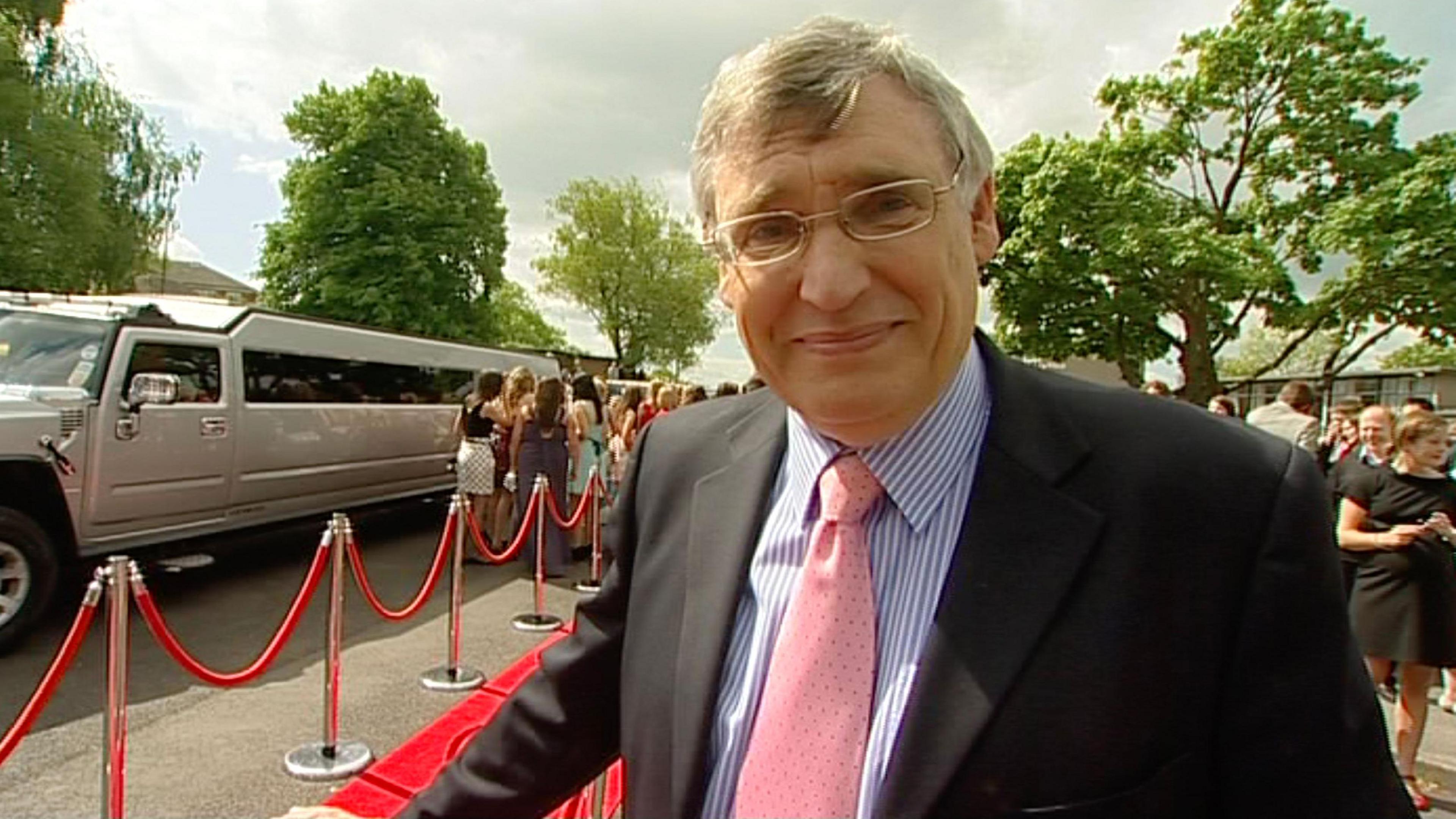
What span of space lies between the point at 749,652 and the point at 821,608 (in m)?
0.14

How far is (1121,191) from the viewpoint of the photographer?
65.4ft

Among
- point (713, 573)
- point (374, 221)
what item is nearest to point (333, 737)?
point (713, 573)

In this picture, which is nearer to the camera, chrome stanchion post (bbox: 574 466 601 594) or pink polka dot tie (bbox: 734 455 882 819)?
pink polka dot tie (bbox: 734 455 882 819)

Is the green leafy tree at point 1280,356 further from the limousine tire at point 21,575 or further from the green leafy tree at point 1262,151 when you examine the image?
the limousine tire at point 21,575

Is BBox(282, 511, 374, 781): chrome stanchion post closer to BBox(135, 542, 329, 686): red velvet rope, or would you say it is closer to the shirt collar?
BBox(135, 542, 329, 686): red velvet rope

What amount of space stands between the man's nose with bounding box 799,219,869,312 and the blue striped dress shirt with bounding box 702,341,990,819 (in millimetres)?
217

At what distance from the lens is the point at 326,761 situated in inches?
158

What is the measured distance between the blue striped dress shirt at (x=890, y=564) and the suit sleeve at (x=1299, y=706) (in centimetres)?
33

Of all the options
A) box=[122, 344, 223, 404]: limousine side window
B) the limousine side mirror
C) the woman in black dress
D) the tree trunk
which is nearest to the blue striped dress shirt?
the woman in black dress

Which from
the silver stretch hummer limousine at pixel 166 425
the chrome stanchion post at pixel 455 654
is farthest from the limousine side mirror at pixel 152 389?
the chrome stanchion post at pixel 455 654

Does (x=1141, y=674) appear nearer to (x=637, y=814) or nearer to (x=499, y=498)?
(x=637, y=814)

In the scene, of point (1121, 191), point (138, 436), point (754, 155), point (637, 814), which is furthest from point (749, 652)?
point (1121, 191)

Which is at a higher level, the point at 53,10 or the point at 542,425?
the point at 53,10

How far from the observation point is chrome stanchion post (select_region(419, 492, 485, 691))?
5.10 metres
